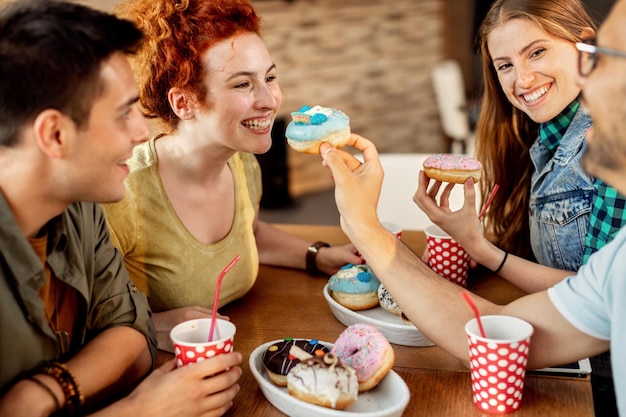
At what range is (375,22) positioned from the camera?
5.98 m

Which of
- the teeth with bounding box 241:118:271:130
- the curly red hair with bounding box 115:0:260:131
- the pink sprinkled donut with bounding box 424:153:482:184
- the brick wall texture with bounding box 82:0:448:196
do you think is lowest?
the brick wall texture with bounding box 82:0:448:196

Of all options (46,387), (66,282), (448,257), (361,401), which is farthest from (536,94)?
(46,387)

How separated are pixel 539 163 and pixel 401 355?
893 millimetres

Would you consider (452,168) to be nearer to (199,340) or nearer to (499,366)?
(499,366)

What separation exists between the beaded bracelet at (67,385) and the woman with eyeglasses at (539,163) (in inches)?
37.4

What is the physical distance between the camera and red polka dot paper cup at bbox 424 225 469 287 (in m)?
1.87

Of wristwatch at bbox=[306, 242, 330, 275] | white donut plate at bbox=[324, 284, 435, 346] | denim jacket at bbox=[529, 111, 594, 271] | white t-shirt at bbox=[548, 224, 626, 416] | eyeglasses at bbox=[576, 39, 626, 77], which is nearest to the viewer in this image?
eyeglasses at bbox=[576, 39, 626, 77]

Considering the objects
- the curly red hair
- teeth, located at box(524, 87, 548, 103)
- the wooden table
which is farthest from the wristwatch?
teeth, located at box(524, 87, 548, 103)

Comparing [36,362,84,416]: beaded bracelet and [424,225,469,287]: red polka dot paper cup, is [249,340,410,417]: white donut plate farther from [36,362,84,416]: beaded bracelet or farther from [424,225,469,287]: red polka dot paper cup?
[424,225,469,287]: red polka dot paper cup

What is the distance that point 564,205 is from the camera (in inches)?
77.7

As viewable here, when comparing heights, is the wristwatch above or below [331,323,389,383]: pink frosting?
below

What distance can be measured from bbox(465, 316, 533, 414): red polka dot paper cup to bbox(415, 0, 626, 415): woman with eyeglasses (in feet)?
1.57

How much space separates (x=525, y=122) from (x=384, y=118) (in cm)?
400

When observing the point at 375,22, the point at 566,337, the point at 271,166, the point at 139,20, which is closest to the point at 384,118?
the point at 375,22
